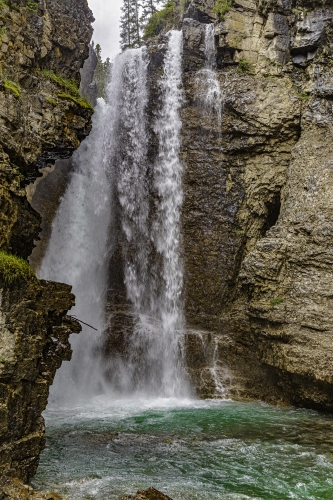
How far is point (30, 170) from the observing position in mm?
10820

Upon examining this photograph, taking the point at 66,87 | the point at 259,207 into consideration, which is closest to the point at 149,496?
the point at 66,87

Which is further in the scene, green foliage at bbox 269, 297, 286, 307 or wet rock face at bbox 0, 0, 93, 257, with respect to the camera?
green foliage at bbox 269, 297, 286, 307

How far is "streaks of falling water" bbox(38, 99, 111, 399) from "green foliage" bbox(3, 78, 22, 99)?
1096 cm

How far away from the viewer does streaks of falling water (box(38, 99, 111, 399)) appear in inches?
738

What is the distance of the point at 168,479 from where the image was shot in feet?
27.4

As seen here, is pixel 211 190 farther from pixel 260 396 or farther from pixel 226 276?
pixel 260 396

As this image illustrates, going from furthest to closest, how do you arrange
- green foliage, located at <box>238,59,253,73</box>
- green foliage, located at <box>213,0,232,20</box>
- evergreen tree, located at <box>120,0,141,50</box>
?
evergreen tree, located at <box>120,0,141,50</box>, green foliage, located at <box>213,0,232,20</box>, green foliage, located at <box>238,59,253,73</box>

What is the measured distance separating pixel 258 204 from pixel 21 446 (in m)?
13.7

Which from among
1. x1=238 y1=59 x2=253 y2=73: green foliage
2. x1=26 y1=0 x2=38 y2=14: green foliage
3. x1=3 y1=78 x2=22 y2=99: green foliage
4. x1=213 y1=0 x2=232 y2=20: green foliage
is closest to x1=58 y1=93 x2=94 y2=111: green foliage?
x1=3 y1=78 x2=22 y2=99: green foliage

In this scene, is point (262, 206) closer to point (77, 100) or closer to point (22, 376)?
point (77, 100)

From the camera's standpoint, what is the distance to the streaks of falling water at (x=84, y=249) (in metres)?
18.8

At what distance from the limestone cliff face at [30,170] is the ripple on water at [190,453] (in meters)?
1.28

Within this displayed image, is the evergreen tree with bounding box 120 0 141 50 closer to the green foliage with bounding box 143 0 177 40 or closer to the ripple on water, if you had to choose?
the green foliage with bounding box 143 0 177 40

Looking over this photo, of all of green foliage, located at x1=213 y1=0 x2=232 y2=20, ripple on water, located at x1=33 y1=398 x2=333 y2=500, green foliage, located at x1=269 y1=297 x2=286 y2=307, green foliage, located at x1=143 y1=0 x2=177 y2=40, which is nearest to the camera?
ripple on water, located at x1=33 y1=398 x2=333 y2=500
